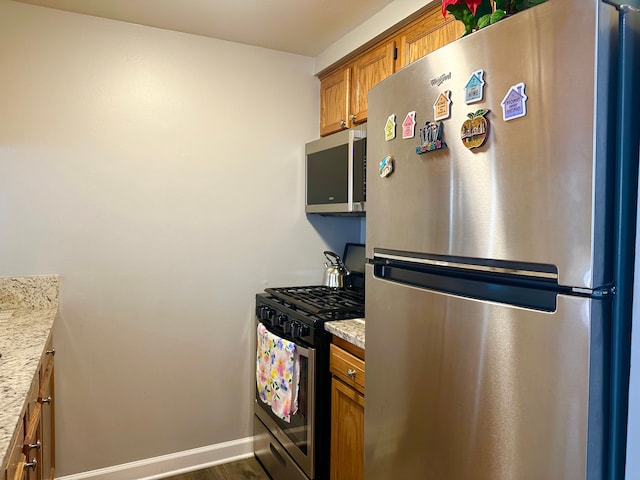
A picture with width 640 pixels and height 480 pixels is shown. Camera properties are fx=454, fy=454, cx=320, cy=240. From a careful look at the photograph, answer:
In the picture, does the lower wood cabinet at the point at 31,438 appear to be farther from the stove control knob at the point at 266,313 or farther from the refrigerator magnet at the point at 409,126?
the refrigerator magnet at the point at 409,126

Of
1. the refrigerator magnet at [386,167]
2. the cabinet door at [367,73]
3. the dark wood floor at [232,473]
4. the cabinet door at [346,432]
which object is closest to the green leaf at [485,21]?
the refrigerator magnet at [386,167]

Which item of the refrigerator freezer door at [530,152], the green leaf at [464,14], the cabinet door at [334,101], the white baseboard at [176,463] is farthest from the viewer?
the cabinet door at [334,101]

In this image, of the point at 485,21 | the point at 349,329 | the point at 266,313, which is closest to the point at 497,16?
the point at 485,21

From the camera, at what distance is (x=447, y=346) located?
106 cm

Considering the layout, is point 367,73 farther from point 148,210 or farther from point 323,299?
point 148,210

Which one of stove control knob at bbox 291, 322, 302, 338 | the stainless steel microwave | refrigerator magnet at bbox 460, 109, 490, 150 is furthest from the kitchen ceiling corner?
stove control knob at bbox 291, 322, 302, 338

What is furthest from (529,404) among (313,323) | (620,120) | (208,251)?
(208,251)

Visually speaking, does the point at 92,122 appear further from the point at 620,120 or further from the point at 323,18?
the point at 620,120

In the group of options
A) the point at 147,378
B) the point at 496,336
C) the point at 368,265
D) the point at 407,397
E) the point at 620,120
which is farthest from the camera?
the point at 147,378

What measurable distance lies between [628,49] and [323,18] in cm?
173

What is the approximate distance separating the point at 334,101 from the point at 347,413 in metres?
1.73

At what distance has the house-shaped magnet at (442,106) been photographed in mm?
1050

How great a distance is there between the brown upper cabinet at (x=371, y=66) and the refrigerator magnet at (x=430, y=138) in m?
0.72

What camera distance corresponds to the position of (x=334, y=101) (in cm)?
266
